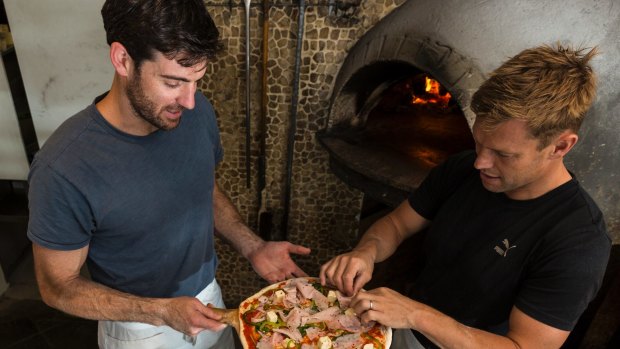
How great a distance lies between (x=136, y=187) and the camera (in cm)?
173

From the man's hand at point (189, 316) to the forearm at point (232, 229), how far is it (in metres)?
0.57

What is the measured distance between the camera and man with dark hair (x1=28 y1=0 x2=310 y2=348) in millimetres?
1556

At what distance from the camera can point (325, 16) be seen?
324 centimetres

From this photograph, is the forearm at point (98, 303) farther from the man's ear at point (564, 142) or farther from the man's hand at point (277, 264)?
the man's ear at point (564, 142)

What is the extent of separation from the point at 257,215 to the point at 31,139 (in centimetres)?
210

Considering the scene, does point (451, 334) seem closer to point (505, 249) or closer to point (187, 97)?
point (505, 249)

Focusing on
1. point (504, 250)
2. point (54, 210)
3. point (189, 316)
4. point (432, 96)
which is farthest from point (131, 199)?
point (432, 96)

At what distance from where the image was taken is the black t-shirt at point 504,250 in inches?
59.2

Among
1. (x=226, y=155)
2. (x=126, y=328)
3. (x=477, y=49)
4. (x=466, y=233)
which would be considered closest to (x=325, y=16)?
(x=477, y=49)

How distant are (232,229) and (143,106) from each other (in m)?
0.92

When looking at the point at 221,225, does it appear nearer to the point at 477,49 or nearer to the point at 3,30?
the point at 477,49

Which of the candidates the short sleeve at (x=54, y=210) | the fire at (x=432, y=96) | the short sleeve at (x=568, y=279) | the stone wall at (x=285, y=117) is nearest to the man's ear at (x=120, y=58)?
the short sleeve at (x=54, y=210)

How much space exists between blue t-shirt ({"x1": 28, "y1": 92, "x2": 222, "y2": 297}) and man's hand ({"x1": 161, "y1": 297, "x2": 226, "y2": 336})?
281mm

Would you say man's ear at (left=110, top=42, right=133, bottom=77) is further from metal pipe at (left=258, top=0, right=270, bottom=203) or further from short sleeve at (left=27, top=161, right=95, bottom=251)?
metal pipe at (left=258, top=0, right=270, bottom=203)
